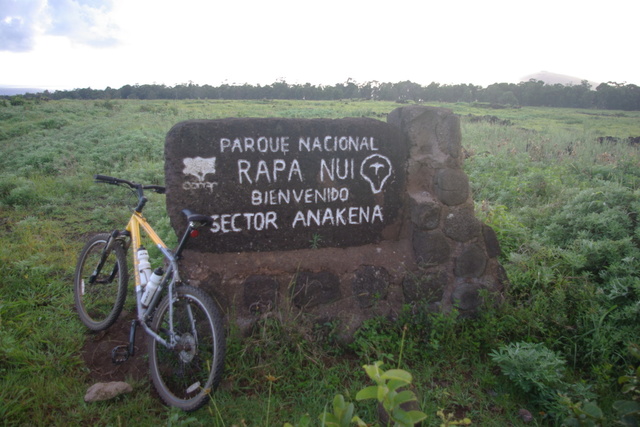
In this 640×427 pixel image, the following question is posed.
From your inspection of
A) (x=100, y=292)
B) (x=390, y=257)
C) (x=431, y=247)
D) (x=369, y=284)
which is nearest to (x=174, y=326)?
(x=369, y=284)

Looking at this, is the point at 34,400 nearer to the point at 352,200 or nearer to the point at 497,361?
the point at 352,200

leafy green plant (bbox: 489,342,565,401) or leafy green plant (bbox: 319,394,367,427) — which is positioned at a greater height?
leafy green plant (bbox: 319,394,367,427)

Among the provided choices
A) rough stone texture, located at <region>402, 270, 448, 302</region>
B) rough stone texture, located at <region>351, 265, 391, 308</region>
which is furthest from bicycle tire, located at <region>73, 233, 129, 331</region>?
rough stone texture, located at <region>402, 270, 448, 302</region>

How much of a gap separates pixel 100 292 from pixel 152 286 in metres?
1.69

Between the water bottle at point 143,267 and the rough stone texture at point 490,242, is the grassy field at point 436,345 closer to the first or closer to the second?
the rough stone texture at point 490,242

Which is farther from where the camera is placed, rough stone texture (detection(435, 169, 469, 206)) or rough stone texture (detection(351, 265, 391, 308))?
rough stone texture (detection(435, 169, 469, 206))

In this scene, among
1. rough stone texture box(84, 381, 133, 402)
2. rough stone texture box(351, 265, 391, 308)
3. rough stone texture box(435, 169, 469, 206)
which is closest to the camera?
rough stone texture box(84, 381, 133, 402)

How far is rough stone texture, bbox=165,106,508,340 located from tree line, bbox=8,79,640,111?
36317 mm

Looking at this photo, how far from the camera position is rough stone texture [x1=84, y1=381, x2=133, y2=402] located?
2730 mm

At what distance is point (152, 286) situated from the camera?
2.95 m

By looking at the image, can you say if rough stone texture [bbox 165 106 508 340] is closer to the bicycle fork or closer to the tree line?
the bicycle fork

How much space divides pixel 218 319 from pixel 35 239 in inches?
165

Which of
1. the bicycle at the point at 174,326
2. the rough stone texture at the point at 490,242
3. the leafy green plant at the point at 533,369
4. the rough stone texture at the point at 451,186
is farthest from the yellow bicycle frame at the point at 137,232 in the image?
the rough stone texture at the point at 490,242

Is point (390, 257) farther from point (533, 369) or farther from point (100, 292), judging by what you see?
point (100, 292)
